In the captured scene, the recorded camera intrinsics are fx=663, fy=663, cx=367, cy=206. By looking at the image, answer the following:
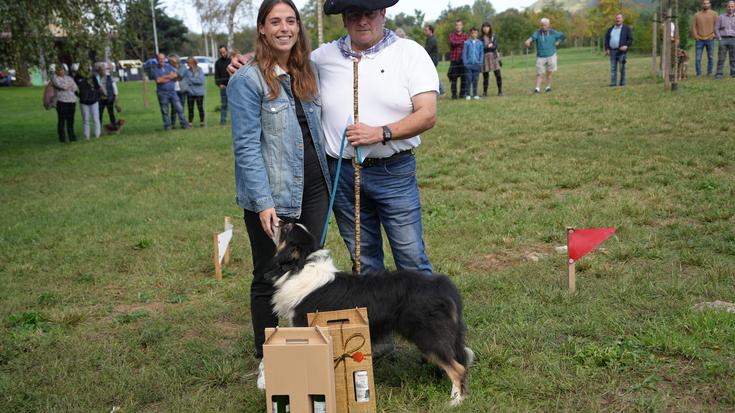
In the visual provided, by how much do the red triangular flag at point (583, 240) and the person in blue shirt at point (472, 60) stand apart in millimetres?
13420

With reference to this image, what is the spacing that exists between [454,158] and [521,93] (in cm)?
882

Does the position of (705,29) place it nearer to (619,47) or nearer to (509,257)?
(619,47)

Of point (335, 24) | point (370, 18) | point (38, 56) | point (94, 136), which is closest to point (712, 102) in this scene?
point (370, 18)

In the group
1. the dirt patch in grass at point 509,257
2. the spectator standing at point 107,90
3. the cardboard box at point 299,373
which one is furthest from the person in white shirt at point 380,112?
the spectator standing at point 107,90

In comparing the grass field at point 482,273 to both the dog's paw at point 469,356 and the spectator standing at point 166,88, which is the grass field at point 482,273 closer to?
the dog's paw at point 469,356

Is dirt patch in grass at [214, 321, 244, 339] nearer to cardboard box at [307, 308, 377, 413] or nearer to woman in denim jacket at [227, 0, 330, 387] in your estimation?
woman in denim jacket at [227, 0, 330, 387]

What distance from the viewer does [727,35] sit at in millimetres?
17156

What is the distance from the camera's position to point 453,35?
1936 centimetres

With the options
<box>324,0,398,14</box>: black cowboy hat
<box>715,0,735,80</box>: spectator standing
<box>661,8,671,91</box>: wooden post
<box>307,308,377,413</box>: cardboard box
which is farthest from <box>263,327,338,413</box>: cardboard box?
<box>715,0,735,80</box>: spectator standing

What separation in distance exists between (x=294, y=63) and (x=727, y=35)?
1692 cm

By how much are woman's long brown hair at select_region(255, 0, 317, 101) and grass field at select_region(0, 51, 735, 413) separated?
1.79 meters

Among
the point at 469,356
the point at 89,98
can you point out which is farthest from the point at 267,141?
the point at 89,98

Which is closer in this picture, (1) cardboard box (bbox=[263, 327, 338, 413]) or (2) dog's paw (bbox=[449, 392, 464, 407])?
(1) cardboard box (bbox=[263, 327, 338, 413])

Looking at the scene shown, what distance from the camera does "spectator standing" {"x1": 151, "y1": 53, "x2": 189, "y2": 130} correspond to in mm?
18266
